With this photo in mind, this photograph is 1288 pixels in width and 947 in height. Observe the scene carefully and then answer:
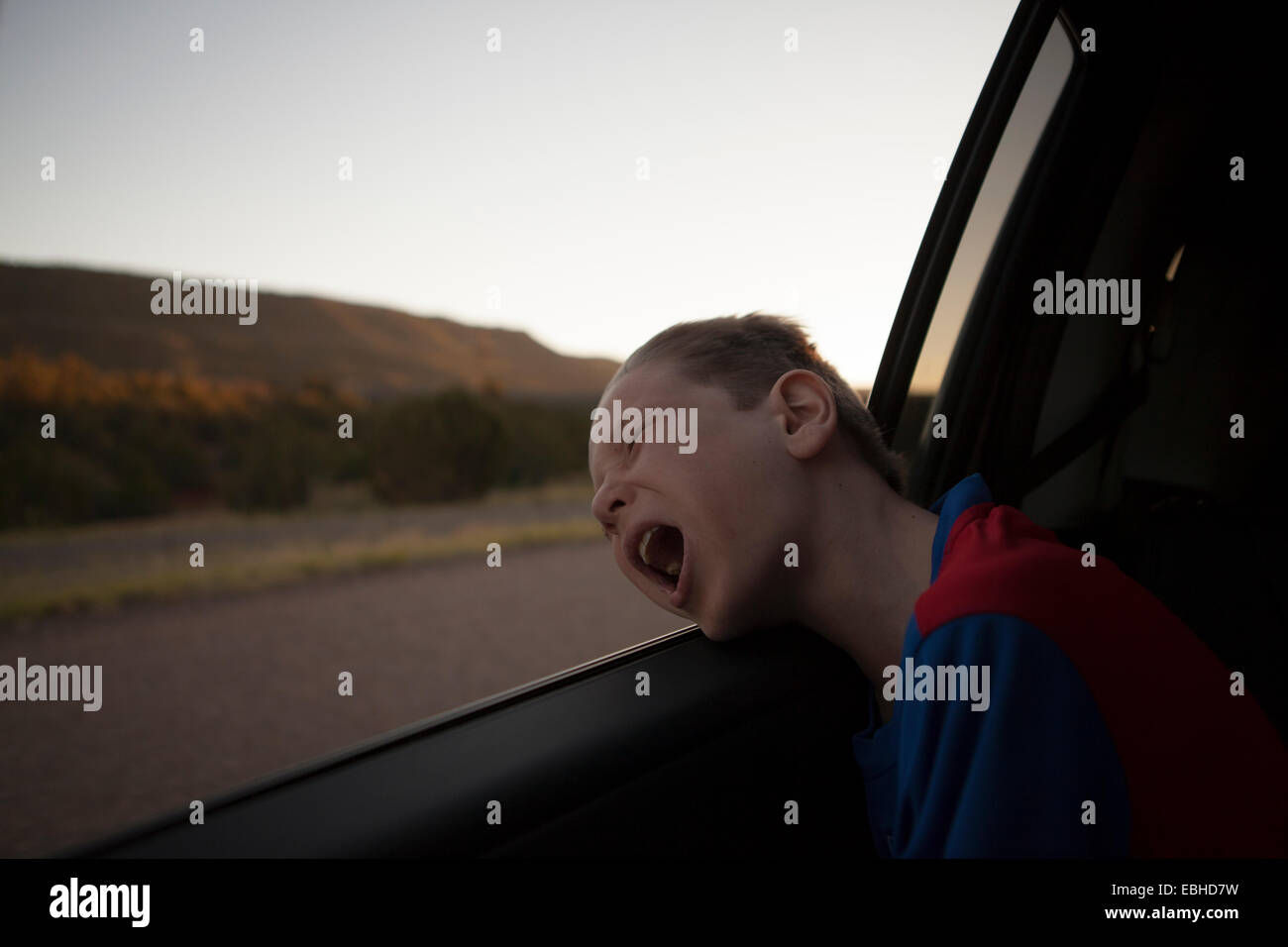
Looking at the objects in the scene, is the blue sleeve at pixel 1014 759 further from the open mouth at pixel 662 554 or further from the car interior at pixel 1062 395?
the open mouth at pixel 662 554

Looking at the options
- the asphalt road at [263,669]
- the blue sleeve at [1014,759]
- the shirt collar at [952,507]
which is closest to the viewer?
the blue sleeve at [1014,759]

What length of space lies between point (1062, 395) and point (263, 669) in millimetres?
3836

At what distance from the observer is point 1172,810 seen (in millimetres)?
752

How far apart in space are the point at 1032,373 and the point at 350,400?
444 cm

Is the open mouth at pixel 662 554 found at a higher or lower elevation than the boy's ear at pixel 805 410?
lower

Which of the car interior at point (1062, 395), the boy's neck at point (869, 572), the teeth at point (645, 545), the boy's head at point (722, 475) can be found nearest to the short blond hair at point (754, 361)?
the boy's head at point (722, 475)

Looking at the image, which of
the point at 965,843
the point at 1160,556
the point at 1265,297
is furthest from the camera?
the point at 1265,297

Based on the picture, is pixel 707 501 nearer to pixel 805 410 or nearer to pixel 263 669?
pixel 805 410

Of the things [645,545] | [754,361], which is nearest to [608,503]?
[645,545]

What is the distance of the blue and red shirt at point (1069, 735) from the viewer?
67 cm

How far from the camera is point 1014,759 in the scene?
2.18ft

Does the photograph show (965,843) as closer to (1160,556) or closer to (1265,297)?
(1160,556)

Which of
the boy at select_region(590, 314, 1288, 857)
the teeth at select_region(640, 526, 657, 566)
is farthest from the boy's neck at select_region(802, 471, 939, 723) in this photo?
the teeth at select_region(640, 526, 657, 566)
